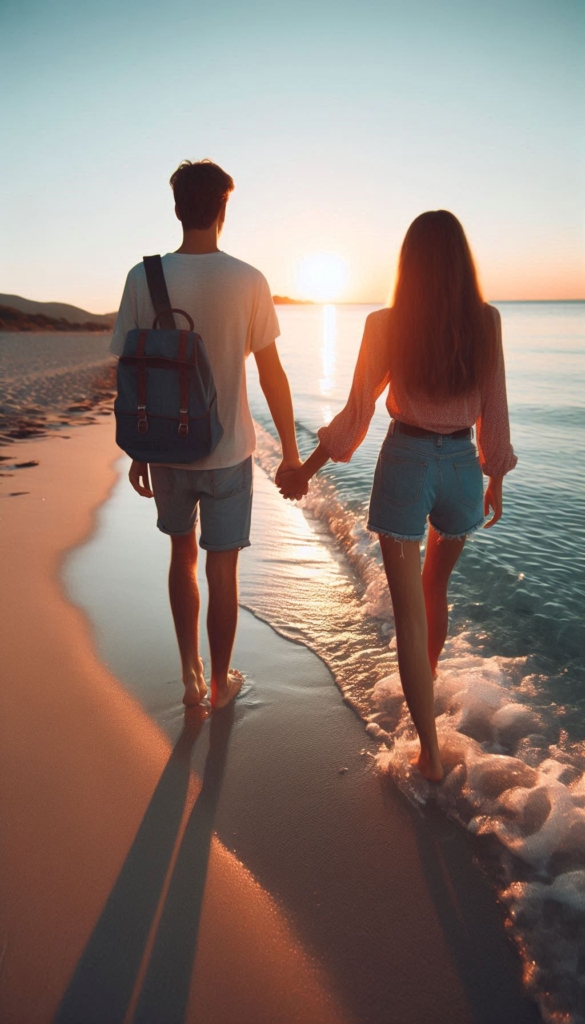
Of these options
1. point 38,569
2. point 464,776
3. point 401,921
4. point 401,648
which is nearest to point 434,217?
point 401,648

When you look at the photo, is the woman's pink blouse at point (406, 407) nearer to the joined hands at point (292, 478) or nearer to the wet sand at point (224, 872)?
the joined hands at point (292, 478)

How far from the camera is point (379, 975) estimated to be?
1.59 metres

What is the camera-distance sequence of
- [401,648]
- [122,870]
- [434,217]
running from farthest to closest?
[401,648] < [434,217] < [122,870]

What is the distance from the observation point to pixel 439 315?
77.1 inches

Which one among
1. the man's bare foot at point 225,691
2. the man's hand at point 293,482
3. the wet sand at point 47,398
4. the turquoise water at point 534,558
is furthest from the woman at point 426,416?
the wet sand at point 47,398

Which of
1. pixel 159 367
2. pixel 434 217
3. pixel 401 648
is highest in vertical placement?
pixel 434 217

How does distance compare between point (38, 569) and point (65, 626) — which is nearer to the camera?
point (65, 626)

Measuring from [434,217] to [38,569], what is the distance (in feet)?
10.8

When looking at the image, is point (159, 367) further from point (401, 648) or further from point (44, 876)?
point (44, 876)

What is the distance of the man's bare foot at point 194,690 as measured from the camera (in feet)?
8.81

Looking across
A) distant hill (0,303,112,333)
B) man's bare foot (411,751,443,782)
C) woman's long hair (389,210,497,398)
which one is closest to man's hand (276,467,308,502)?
woman's long hair (389,210,497,398)

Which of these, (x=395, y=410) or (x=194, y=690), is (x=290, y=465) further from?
(x=194, y=690)

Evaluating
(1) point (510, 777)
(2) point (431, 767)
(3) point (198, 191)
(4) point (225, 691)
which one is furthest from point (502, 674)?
(3) point (198, 191)

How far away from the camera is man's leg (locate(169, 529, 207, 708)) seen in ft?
8.59
